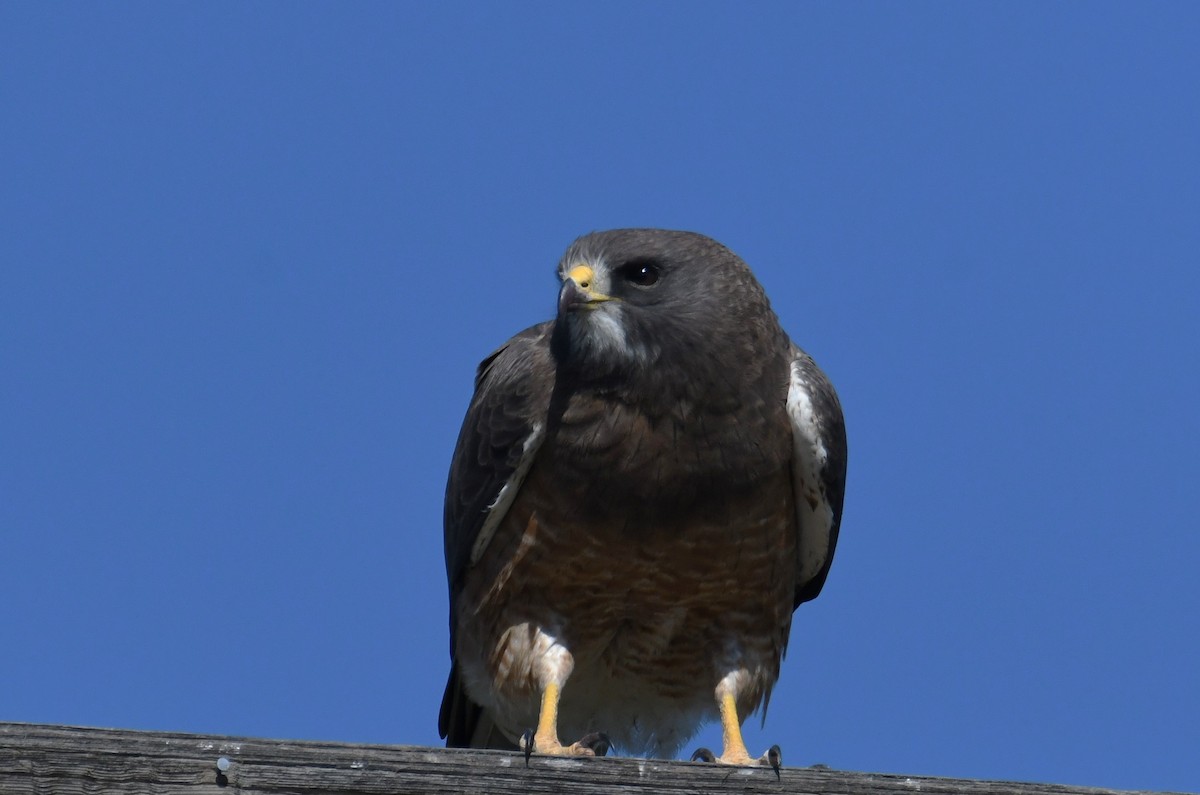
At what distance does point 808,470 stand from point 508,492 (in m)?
1.25

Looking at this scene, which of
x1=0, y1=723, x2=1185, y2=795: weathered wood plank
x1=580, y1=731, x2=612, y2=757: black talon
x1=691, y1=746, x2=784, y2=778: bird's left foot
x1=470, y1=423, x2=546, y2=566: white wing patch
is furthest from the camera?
x1=470, y1=423, x2=546, y2=566: white wing patch

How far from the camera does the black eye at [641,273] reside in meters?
6.29

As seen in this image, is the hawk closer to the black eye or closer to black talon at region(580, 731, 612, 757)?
the black eye

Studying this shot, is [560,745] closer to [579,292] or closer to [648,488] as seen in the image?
[648,488]

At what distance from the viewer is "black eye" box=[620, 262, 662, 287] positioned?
6.29 meters

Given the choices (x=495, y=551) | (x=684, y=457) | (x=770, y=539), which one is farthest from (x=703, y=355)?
(x=495, y=551)

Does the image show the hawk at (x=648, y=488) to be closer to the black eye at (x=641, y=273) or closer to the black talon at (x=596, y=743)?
the black eye at (x=641, y=273)

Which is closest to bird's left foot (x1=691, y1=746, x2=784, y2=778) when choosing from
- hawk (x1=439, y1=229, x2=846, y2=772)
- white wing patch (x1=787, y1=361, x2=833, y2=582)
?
hawk (x1=439, y1=229, x2=846, y2=772)

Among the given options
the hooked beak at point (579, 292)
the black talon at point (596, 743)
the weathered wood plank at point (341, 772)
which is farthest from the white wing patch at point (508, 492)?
the weathered wood plank at point (341, 772)

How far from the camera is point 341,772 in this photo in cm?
361

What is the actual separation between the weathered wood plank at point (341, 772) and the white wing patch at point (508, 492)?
246cm

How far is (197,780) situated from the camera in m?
3.51

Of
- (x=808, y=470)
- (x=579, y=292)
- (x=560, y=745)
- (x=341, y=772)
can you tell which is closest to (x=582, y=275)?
(x=579, y=292)

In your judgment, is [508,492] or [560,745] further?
[508,492]
